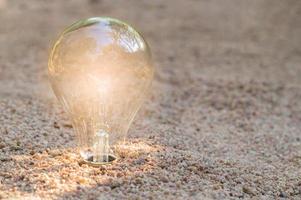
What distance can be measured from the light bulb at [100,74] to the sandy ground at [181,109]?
278 millimetres

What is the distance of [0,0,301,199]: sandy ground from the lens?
11.7 feet

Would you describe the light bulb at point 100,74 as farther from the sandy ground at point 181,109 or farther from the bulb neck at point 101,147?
the sandy ground at point 181,109

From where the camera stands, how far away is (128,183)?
347 cm

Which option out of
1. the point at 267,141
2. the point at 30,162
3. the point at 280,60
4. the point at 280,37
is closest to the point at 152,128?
the point at 267,141

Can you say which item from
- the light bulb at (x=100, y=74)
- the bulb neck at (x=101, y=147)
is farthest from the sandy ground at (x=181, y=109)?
the light bulb at (x=100, y=74)

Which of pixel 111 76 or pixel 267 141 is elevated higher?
pixel 111 76

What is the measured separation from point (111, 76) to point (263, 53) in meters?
5.06

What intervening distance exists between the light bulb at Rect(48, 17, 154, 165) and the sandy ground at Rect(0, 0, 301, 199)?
10.9 inches

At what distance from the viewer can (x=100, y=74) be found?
138 inches

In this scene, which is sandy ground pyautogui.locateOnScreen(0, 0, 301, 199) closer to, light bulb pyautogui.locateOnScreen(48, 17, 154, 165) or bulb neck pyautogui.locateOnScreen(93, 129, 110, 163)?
bulb neck pyautogui.locateOnScreen(93, 129, 110, 163)

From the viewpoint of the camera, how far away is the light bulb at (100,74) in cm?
348

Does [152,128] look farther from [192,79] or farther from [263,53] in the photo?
[263,53]

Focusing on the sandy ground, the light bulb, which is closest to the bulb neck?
the light bulb

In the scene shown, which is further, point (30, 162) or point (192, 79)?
point (192, 79)
